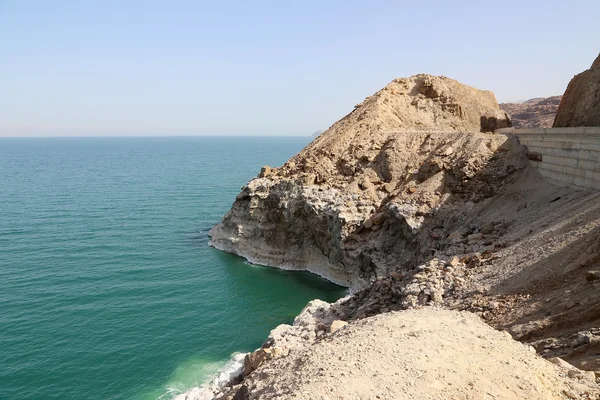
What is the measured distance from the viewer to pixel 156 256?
43469mm

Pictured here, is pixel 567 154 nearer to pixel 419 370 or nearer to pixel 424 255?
pixel 424 255

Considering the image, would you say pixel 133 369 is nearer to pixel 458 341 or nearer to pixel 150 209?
pixel 458 341

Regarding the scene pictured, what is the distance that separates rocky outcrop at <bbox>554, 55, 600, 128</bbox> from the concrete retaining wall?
264 centimetres

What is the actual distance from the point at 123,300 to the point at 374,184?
24312 mm

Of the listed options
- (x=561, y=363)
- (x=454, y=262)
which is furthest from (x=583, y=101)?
(x=561, y=363)

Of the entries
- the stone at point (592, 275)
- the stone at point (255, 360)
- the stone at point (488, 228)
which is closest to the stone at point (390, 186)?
the stone at point (488, 228)

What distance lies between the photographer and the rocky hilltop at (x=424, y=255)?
1239cm

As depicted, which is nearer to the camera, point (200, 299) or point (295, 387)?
point (295, 387)

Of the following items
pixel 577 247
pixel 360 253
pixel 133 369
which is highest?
pixel 577 247

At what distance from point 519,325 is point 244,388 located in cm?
1032

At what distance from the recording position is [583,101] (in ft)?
105

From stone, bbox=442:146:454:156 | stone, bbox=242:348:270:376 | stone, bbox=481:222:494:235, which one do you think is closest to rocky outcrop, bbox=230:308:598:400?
stone, bbox=242:348:270:376

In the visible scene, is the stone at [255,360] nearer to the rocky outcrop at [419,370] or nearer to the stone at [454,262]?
the rocky outcrop at [419,370]

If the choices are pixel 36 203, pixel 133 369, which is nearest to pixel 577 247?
pixel 133 369
